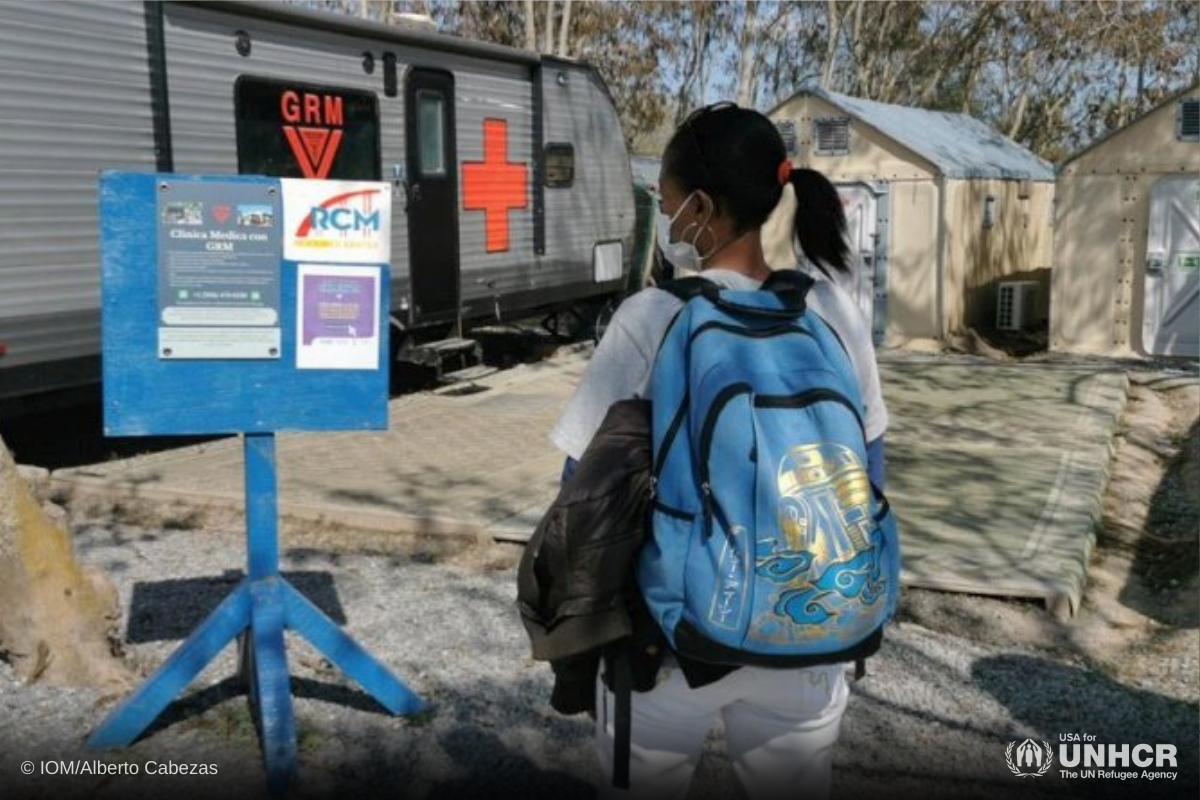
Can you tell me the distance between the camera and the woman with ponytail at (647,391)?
2135 millimetres

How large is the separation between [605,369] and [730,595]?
0.46 m

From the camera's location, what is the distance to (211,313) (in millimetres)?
3604

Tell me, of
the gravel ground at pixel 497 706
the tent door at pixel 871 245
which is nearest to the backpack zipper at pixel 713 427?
the gravel ground at pixel 497 706

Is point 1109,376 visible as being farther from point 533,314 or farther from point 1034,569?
point 1034,569

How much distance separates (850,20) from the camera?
34.8m

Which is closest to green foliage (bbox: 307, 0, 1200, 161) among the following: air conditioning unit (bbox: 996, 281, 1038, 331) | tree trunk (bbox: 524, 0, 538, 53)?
tree trunk (bbox: 524, 0, 538, 53)

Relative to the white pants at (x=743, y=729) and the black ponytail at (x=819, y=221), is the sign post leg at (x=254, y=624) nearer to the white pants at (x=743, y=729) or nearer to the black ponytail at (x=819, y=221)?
the white pants at (x=743, y=729)

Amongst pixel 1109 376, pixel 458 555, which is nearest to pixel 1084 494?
pixel 458 555

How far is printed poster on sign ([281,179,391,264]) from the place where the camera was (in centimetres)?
362

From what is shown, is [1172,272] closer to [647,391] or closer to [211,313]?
[211,313]

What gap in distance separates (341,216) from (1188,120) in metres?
11.4

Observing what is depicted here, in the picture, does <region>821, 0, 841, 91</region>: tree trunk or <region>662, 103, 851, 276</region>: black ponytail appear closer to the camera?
<region>662, 103, 851, 276</region>: black ponytail

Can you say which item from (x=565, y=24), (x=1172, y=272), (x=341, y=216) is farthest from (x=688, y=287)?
(x=565, y=24)

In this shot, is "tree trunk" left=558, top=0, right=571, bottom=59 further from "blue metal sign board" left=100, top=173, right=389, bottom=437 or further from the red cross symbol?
"blue metal sign board" left=100, top=173, right=389, bottom=437
